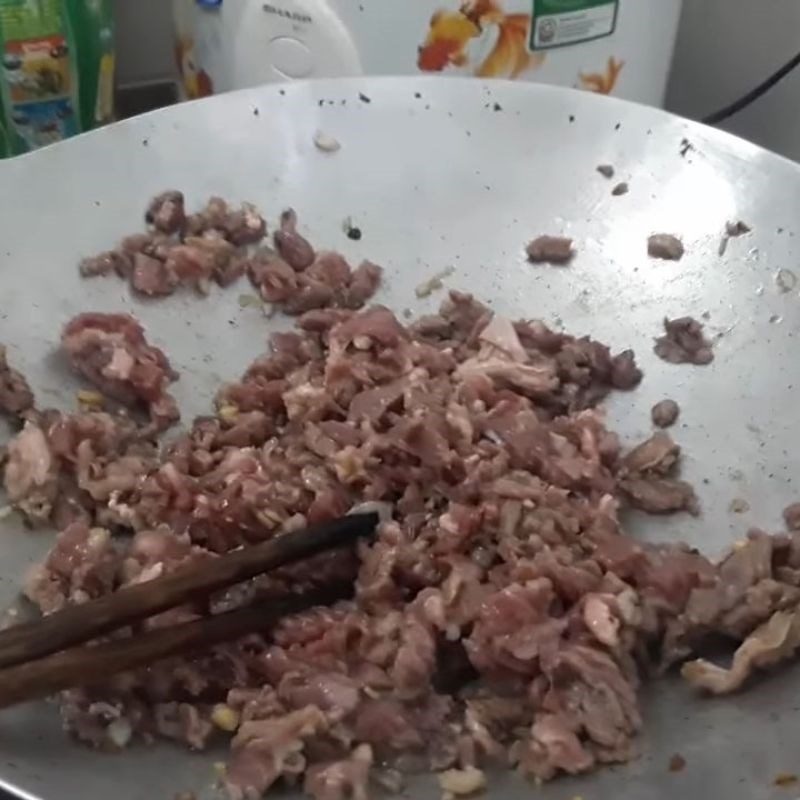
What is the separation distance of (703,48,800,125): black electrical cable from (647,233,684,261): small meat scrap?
0.39 m

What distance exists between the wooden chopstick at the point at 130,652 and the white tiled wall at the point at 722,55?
74 cm

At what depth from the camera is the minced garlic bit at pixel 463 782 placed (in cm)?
63

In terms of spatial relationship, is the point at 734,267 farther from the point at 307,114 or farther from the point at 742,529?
the point at 307,114

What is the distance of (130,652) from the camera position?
634 millimetres

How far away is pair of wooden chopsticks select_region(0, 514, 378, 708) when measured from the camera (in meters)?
0.61

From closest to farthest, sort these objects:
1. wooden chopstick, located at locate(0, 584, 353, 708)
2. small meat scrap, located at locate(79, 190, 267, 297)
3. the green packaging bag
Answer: wooden chopstick, located at locate(0, 584, 353, 708)
small meat scrap, located at locate(79, 190, 267, 297)
the green packaging bag

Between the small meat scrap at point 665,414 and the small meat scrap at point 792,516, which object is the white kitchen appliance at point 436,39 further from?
the small meat scrap at point 792,516

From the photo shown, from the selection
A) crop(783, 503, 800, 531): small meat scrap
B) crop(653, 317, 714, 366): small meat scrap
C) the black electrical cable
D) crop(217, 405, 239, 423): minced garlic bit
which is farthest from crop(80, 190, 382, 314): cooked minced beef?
the black electrical cable

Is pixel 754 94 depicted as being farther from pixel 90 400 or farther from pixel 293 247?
pixel 90 400

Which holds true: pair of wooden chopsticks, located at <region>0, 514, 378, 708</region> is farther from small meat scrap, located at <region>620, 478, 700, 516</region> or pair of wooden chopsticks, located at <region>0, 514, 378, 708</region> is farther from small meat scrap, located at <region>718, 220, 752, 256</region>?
small meat scrap, located at <region>718, 220, 752, 256</region>

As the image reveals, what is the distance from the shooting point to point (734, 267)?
883 millimetres

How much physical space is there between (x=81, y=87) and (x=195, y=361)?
39 centimetres

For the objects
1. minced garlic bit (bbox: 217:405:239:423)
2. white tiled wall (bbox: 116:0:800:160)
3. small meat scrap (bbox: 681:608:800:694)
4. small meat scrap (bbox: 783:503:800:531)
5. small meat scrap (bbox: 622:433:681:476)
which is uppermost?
white tiled wall (bbox: 116:0:800:160)

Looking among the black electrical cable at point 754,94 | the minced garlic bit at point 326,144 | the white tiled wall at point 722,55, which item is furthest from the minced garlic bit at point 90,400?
the black electrical cable at point 754,94
